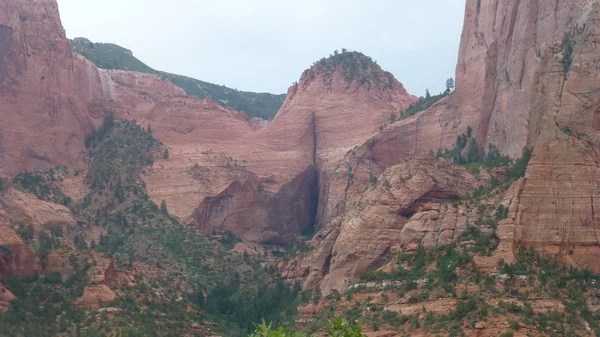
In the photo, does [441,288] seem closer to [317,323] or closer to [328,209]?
[317,323]

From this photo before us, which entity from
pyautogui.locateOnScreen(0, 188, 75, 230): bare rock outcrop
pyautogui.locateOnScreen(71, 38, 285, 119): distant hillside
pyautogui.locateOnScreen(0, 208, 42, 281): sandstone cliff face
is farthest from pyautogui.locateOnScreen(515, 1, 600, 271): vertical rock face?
pyautogui.locateOnScreen(71, 38, 285, 119): distant hillside

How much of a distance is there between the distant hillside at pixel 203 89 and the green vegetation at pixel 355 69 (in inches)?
910

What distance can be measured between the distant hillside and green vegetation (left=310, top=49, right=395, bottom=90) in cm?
2312

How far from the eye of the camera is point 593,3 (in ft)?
237

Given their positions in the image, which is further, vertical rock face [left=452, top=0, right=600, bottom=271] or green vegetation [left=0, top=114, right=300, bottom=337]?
green vegetation [left=0, top=114, right=300, bottom=337]

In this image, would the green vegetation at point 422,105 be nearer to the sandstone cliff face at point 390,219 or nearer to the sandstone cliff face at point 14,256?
the sandstone cliff face at point 390,219

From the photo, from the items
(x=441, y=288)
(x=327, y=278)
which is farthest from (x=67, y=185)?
(x=441, y=288)

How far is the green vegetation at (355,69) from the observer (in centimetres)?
11675

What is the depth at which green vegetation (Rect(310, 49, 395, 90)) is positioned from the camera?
383 feet

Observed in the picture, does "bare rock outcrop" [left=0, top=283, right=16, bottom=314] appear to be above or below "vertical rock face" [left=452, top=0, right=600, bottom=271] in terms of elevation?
below

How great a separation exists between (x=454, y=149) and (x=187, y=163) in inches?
992

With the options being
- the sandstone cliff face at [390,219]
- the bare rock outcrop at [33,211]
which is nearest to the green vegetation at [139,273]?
the bare rock outcrop at [33,211]

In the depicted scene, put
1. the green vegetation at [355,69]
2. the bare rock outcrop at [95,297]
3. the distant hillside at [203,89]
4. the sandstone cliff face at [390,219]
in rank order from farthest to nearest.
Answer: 1. the distant hillside at [203,89]
2. the green vegetation at [355,69]
3. the sandstone cliff face at [390,219]
4. the bare rock outcrop at [95,297]

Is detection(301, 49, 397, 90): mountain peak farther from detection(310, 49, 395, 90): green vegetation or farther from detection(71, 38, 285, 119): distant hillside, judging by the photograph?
detection(71, 38, 285, 119): distant hillside
